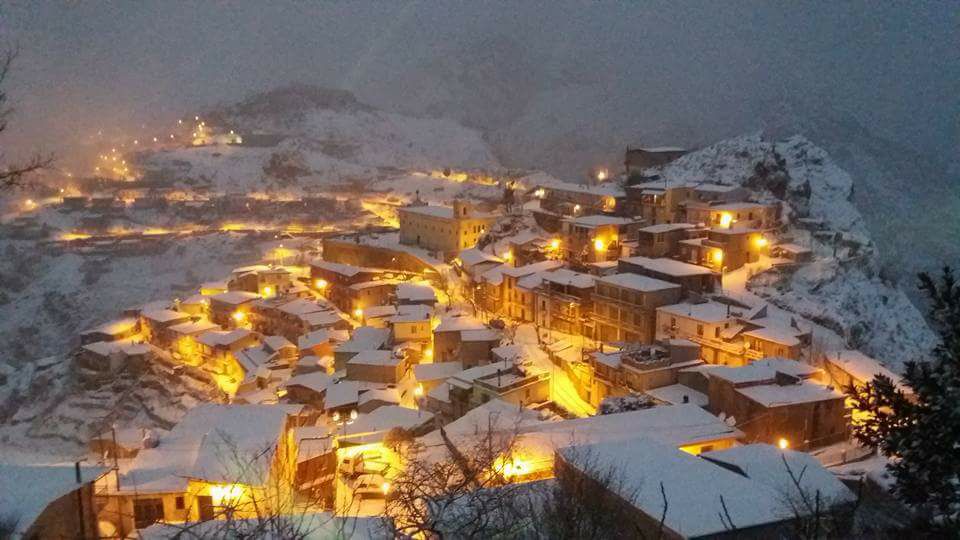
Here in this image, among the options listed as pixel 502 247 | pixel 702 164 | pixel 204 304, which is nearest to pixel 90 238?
pixel 204 304

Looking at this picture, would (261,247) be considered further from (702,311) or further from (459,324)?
(702,311)

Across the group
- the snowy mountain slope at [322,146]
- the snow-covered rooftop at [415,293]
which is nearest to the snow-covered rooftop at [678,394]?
the snow-covered rooftop at [415,293]

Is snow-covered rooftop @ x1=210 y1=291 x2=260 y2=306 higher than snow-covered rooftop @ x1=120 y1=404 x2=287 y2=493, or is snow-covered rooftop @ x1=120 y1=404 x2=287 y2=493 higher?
snow-covered rooftop @ x1=120 y1=404 x2=287 y2=493

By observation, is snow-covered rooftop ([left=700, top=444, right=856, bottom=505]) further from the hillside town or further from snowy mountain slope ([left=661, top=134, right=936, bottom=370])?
snowy mountain slope ([left=661, top=134, right=936, bottom=370])

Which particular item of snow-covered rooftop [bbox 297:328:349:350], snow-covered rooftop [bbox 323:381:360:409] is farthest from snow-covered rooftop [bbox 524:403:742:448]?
snow-covered rooftop [bbox 297:328:349:350]

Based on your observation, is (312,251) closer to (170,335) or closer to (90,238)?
(170,335)

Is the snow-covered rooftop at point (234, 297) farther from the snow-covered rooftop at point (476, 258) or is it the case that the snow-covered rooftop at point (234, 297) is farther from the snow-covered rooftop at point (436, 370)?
the snow-covered rooftop at point (436, 370)
